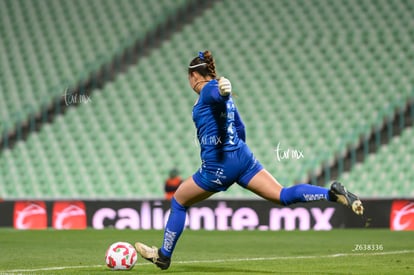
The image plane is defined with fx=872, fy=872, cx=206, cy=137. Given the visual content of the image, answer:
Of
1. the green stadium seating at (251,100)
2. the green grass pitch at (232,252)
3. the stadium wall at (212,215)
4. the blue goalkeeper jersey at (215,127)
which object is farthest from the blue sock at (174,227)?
the green stadium seating at (251,100)

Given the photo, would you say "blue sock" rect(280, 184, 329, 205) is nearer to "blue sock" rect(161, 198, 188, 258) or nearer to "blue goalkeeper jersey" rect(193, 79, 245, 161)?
"blue goalkeeper jersey" rect(193, 79, 245, 161)

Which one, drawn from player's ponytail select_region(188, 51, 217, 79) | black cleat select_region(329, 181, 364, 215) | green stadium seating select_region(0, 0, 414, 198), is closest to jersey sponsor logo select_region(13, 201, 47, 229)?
green stadium seating select_region(0, 0, 414, 198)

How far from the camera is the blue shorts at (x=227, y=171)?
7.51 m

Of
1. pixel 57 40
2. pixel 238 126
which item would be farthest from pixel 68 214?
pixel 238 126

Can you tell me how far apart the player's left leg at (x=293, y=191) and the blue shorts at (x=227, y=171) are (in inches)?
3.1

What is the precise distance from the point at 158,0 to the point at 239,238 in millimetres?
11199

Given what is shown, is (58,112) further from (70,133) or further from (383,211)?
(383,211)

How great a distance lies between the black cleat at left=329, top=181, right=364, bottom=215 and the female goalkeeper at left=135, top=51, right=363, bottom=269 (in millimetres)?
154

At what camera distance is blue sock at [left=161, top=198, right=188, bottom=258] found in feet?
25.3

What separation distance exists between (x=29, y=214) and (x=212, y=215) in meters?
3.46

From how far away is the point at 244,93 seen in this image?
1948 cm

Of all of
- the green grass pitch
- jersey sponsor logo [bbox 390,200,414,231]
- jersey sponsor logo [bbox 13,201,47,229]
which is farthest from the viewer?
jersey sponsor logo [bbox 13,201,47,229]

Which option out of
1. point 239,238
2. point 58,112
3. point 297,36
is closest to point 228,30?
point 297,36

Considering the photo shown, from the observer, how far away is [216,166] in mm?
7516
